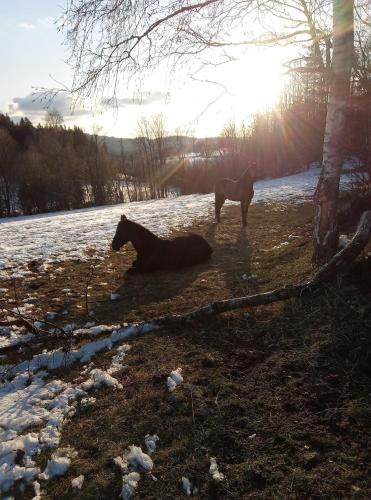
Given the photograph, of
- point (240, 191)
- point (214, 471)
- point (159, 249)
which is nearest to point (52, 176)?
point (240, 191)

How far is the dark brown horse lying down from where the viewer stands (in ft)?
28.9

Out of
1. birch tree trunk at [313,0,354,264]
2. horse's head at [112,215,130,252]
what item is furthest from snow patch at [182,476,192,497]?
horse's head at [112,215,130,252]

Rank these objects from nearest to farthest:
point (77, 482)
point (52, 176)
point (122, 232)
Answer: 1. point (77, 482)
2. point (122, 232)
3. point (52, 176)

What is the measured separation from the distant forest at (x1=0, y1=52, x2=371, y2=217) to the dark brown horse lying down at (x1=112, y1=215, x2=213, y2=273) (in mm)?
24815

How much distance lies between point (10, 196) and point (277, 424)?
4418 centimetres

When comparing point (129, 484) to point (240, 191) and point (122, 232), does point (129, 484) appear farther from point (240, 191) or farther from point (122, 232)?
point (240, 191)

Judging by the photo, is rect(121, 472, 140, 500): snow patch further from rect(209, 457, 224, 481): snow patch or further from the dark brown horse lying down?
the dark brown horse lying down

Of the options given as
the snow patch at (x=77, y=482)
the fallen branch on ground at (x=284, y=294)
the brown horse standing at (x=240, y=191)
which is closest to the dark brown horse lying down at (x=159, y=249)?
the fallen branch on ground at (x=284, y=294)

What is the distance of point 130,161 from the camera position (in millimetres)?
55125

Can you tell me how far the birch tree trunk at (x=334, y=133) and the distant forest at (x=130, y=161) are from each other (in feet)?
89.9

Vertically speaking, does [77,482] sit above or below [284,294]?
below

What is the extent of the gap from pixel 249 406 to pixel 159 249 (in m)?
5.95

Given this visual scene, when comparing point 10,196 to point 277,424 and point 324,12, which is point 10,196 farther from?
point 277,424

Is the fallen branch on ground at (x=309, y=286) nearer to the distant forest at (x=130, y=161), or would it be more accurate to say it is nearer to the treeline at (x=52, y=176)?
the distant forest at (x=130, y=161)
